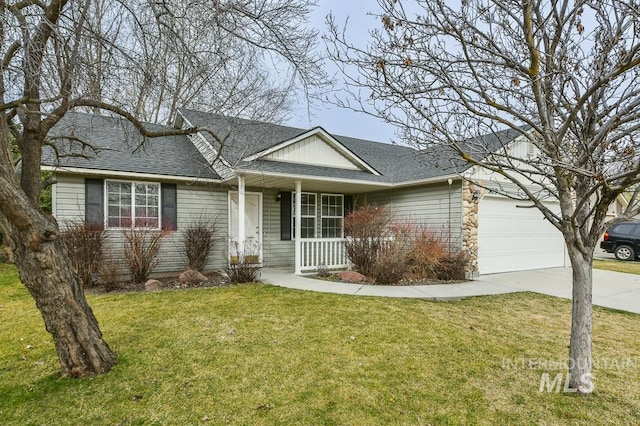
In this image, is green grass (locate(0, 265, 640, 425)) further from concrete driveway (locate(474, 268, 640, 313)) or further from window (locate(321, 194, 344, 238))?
window (locate(321, 194, 344, 238))

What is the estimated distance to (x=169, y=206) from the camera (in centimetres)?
919

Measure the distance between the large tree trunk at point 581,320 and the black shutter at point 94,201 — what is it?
9.13 m

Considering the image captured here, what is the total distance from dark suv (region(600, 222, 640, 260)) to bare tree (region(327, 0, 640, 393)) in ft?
48.3

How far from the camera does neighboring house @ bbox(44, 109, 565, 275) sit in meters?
8.39

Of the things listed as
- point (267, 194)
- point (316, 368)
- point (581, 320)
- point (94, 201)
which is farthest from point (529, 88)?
point (94, 201)

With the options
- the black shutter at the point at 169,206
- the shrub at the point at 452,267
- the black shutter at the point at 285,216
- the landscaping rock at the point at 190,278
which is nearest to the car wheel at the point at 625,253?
the shrub at the point at 452,267

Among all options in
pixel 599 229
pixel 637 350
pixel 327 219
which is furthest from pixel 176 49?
pixel 327 219

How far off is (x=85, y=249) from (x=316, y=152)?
639cm

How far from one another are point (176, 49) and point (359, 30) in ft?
8.20

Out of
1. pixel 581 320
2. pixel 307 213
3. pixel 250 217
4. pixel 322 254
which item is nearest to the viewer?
pixel 581 320

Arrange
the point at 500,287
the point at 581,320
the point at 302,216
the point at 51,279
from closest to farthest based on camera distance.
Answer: the point at 581,320 → the point at 51,279 → the point at 500,287 → the point at 302,216

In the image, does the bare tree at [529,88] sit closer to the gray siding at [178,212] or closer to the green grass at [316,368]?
the green grass at [316,368]

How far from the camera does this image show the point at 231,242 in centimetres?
943

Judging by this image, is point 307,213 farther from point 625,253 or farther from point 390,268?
point 625,253
